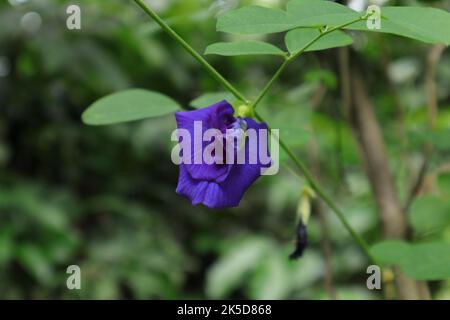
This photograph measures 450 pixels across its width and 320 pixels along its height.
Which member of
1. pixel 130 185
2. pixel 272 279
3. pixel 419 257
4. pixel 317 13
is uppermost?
pixel 130 185

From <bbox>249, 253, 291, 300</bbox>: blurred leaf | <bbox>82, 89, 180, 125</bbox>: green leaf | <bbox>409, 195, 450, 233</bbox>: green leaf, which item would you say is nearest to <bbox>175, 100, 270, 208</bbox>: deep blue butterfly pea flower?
<bbox>82, 89, 180, 125</bbox>: green leaf

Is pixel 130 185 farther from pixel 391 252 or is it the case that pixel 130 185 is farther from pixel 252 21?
pixel 252 21

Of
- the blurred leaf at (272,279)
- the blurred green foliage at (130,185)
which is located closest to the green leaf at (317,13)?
the blurred green foliage at (130,185)

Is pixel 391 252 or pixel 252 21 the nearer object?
pixel 252 21

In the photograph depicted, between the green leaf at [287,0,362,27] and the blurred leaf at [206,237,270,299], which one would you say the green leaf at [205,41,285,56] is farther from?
the blurred leaf at [206,237,270,299]

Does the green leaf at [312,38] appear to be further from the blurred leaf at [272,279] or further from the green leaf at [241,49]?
the blurred leaf at [272,279]

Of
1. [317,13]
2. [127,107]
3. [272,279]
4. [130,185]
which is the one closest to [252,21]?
[317,13]
